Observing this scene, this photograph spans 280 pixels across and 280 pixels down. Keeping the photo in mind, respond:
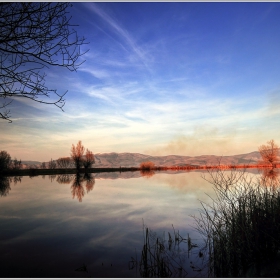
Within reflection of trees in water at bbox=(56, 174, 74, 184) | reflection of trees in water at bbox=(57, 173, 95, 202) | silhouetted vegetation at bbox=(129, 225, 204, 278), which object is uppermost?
silhouetted vegetation at bbox=(129, 225, 204, 278)

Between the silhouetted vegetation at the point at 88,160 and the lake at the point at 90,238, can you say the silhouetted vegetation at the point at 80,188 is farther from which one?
the silhouetted vegetation at the point at 88,160

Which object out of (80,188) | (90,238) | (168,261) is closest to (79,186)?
(80,188)

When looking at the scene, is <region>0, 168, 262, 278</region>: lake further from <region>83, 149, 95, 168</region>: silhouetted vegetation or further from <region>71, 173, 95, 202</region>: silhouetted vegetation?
<region>83, 149, 95, 168</region>: silhouetted vegetation

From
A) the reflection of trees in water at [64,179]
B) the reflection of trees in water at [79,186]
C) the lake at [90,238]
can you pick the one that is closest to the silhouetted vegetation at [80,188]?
the reflection of trees in water at [79,186]

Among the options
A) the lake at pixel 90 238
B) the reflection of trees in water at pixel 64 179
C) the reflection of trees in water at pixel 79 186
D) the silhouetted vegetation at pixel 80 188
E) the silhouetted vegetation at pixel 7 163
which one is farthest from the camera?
the silhouetted vegetation at pixel 7 163

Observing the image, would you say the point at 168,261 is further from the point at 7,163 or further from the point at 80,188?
the point at 7,163

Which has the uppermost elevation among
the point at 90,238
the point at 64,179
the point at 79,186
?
the point at 90,238

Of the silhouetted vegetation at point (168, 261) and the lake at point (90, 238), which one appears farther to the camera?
the lake at point (90, 238)

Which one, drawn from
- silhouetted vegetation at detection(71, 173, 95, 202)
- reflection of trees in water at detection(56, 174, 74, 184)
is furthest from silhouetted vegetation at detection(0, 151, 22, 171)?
silhouetted vegetation at detection(71, 173, 95, 202)

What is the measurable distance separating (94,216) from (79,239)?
376 cm

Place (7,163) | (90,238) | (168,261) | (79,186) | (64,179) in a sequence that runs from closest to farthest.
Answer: (168,261)
(90,238)
(79,186)
(64,179)
(7,163)

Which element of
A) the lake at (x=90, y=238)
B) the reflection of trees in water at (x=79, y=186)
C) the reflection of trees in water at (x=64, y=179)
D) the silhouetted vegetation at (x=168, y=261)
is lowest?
the reflection of trees in water at (x=64, y=179)

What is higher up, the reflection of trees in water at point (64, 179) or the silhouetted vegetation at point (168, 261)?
the silhouetted vegetation at point (168, 261)

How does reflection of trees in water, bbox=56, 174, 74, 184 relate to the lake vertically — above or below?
below
